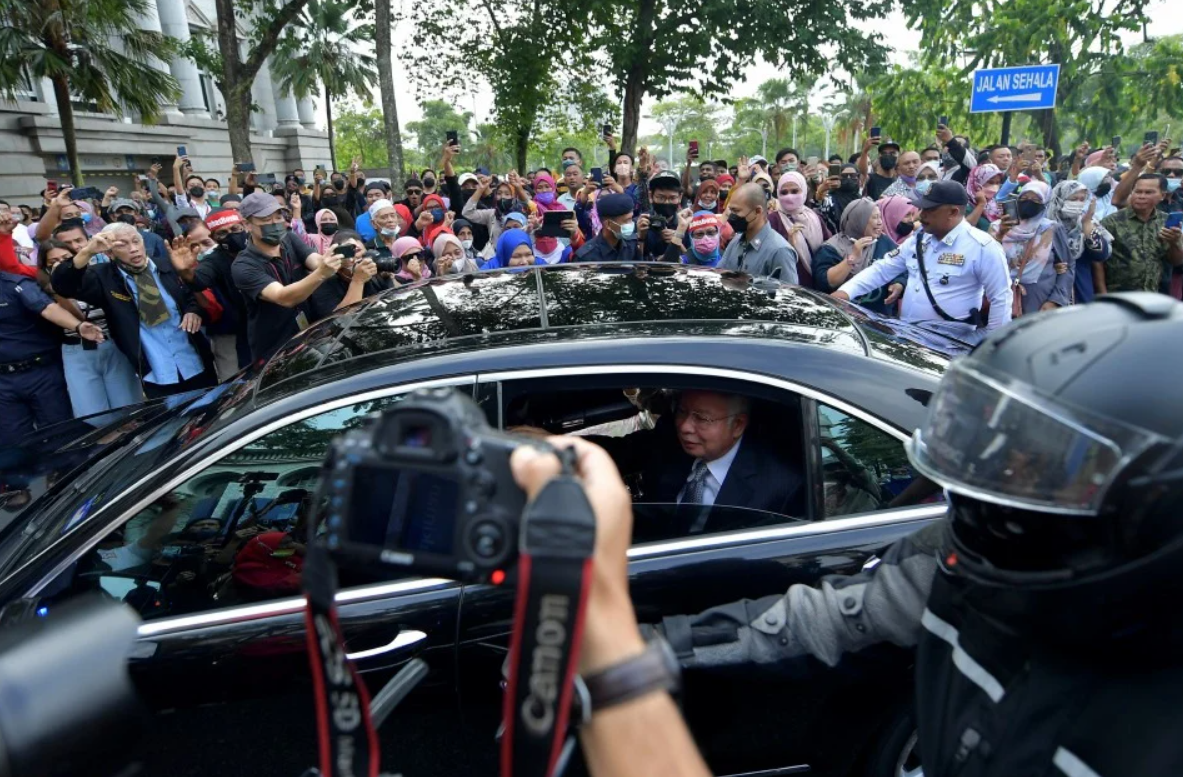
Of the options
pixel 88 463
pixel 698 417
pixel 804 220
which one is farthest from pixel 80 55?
pixel 698 417

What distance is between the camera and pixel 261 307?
4.48m

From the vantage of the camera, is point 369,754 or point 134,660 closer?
point 369,754

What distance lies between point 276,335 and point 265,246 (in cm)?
58

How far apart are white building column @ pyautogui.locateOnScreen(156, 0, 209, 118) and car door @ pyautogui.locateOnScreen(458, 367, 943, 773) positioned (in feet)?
81.8

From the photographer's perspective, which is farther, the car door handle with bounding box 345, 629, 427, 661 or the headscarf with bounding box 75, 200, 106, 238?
the headscarf with bounding box 75, 200, 106, 238

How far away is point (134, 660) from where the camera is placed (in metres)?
1.81

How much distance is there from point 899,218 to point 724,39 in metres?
10.7

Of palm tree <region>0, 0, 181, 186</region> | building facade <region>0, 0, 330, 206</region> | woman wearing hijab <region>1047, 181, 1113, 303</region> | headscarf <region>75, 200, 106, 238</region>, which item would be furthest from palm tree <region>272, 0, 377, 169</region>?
woman wearing hijab <region>1047, 181, 1113, 303</region>

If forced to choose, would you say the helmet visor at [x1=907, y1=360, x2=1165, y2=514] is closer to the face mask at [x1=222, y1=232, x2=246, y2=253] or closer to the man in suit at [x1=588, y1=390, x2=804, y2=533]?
the man in suit at [x1=588, y1=390, x2=804, y2=533]

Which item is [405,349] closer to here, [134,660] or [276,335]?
[134,660]

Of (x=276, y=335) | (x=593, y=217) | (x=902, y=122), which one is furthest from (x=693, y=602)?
(x=902, y=122)

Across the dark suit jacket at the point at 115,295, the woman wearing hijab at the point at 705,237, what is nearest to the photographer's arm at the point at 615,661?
the woman wearing hijab at the point at 705,237

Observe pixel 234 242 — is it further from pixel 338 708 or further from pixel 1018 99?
pixel 1018 99

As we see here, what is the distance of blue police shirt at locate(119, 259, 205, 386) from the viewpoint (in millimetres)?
4578
